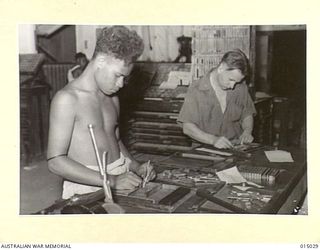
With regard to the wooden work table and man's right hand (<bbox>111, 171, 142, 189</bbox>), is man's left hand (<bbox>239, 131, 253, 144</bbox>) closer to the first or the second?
the wooden work table

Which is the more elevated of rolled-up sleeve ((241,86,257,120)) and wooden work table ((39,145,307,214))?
rolled-up sleeve ((241,86,257,120))

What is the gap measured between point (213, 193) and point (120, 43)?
17.3 inches

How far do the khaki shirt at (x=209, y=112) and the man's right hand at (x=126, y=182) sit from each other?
2.19 ft

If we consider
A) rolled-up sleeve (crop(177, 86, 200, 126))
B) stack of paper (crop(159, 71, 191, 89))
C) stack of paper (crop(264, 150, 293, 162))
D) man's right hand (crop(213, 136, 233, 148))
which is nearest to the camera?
stack of paper (crop(264, 150, 293, 162))

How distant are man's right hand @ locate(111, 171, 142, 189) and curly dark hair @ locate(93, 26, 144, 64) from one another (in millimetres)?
306

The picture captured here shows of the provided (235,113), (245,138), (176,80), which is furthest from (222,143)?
(176,80)

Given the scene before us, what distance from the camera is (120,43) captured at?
1007 mm

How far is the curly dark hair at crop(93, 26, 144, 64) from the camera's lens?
3.26ft

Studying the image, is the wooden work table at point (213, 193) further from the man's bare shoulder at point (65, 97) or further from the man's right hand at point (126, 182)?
the man's bare shoulder at point (65, 97)

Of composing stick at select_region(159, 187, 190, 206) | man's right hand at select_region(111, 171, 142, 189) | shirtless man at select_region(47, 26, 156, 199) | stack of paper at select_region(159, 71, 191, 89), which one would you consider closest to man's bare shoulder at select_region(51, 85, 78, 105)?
shirtless man at select_region(47, 26, 156, 199)

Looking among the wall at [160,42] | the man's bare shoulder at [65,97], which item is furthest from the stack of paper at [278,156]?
the wall at [160,42]

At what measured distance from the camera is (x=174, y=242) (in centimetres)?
96
